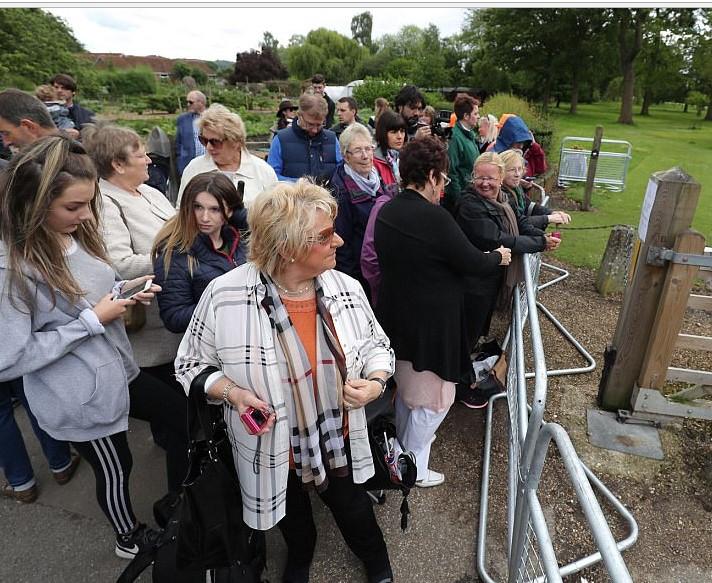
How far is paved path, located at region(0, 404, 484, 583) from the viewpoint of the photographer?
91.7 inches

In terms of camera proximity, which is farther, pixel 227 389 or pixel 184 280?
pixel 184 280

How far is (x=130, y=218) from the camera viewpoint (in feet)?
8.33

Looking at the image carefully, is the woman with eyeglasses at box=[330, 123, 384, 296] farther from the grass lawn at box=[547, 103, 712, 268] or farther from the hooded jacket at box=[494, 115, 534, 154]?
the grass lawn at box=[547, 103, 712, 268]

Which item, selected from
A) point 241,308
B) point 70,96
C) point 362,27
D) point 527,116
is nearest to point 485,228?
point 241,308

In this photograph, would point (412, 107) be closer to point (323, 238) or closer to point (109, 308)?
point (323, 238)

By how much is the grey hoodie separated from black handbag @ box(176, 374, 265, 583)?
15.9 inches

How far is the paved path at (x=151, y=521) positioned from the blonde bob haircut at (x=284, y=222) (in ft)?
5.35

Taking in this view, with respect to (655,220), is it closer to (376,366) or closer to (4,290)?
(376,366)

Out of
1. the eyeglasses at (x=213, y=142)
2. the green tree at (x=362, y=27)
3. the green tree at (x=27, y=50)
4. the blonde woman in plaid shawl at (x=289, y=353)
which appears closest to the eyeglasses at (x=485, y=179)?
the blonde woman in plaid shawl at (x=289, y=353)

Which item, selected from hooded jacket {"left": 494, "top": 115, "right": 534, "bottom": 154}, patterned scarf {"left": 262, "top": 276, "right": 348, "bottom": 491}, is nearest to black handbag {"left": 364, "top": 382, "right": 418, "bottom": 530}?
patterned scarf {"left": 262, "top": 276, "right": 348, "bottom": 491}

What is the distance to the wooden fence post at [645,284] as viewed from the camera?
299 centimetres

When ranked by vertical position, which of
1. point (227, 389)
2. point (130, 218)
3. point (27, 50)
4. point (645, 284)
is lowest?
point (645, 284)

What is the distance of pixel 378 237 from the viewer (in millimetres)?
2486

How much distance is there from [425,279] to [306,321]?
853mm
